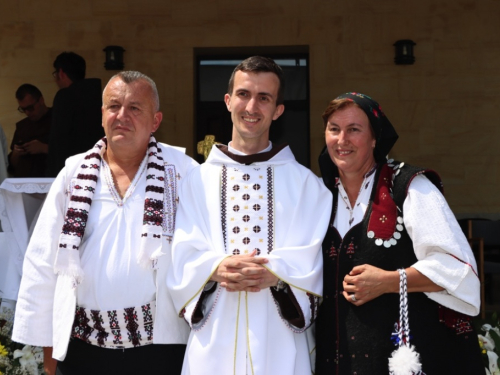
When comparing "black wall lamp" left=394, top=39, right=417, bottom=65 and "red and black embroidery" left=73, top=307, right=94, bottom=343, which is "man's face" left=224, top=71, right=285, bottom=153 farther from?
"black wall lamp" left=394, top=39, right=417, bottom=65

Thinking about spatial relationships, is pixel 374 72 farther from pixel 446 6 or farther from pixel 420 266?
pixel 420 266

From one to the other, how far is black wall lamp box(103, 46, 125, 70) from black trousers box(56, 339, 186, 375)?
248 inches

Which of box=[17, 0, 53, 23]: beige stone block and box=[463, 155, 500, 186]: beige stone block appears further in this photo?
box=[17, 0, 53, 23]: beige stone block

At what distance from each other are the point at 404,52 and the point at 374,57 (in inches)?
14.2

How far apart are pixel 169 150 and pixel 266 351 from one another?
1132 mm

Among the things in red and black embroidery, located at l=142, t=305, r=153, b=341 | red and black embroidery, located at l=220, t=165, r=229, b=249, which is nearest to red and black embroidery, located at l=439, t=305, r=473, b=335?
red and black embroidery, located at l=220, t=165, r=229, b=249

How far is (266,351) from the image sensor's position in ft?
11.1

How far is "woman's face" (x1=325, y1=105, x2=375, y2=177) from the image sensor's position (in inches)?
137

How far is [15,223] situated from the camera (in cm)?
556

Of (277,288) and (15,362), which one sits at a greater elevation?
(277,288)

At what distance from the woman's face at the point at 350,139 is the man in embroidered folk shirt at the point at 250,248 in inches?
7.1

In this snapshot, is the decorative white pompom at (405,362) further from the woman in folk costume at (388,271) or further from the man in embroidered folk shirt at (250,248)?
the man in embroidered folk shirt at (250,248)

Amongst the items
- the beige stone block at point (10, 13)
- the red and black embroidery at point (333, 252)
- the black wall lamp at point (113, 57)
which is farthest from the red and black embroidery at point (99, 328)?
the beige stone block at point (10, 13)

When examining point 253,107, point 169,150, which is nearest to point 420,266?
point 253,107
